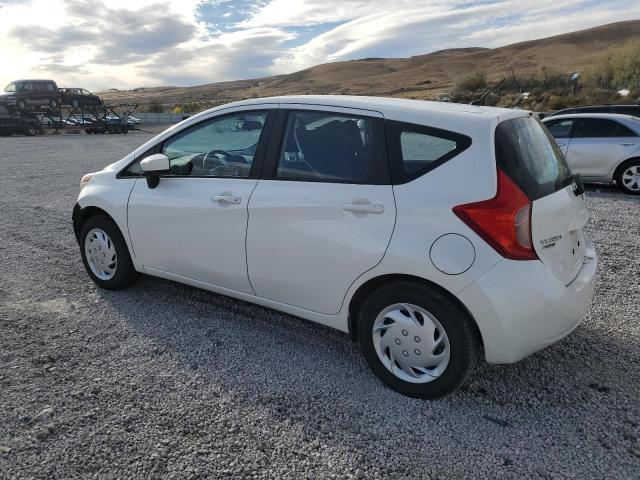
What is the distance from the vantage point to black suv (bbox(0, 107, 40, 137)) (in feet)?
97.7

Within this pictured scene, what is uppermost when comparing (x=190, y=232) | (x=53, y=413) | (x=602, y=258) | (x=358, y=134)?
(x=358, y=134)

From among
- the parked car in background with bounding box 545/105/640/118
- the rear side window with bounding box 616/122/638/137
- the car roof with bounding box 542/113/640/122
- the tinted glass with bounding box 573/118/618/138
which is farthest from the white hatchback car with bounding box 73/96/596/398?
the parked car in background with bounding box 545/105/640/118

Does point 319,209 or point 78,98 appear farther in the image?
point 78,98

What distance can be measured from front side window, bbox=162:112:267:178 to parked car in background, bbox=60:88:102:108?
37430 mm

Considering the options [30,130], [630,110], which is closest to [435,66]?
[30,130]

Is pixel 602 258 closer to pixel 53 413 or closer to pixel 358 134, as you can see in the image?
pixel 358 134

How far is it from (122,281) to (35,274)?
1278 mm

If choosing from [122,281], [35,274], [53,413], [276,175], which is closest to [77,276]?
[35,274]

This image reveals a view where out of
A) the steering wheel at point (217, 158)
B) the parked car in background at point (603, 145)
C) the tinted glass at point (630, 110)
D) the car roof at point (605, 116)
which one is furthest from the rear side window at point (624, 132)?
the steering wheel at point (217, 158)

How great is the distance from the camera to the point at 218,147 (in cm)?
390

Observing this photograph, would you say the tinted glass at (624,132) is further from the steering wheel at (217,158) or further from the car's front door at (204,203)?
the steering wheel at (217,158)

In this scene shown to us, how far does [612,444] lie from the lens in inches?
104

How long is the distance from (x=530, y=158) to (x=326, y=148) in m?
1.21

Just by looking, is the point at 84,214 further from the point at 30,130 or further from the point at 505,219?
the point at 30,130
